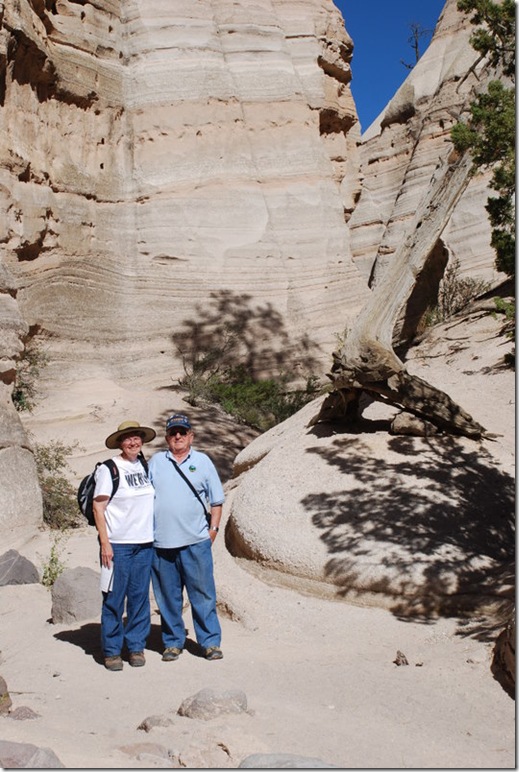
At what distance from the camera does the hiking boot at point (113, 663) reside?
473 centimetres

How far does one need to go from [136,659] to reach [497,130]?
4953 mm

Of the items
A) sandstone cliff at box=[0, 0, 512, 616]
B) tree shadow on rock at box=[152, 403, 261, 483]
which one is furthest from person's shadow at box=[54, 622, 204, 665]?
sandstone cliff at box=[0, 0, 512, 616]

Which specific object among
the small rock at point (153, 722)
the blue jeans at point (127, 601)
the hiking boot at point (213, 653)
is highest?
the blue jeans at point (127, 601)

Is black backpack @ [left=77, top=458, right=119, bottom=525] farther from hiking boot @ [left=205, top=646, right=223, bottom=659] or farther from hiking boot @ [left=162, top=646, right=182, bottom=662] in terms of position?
hiking boot @ [left=205, top=646, right=223, bottom=659]

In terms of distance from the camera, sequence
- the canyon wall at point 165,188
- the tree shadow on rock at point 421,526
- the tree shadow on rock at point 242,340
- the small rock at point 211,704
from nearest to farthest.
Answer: the small rock at point 211,704 < the tree shadow on rock at point 421,526 < the canyon wall at point 165,188 < the tree shadow on rock at point 242,340

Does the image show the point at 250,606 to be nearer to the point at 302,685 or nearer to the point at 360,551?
the point at 360,551

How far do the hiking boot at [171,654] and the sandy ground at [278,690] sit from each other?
61 millimetres

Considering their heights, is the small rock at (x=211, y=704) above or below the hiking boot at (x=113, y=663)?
above

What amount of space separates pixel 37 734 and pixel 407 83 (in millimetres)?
23682

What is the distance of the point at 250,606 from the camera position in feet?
20.8

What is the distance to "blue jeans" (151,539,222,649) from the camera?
5016 millimetres

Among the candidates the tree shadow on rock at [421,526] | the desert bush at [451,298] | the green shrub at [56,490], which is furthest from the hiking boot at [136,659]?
the desert bush at [451,298]

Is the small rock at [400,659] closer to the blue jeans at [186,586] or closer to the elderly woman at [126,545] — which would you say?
the blue jeans at [186,586]

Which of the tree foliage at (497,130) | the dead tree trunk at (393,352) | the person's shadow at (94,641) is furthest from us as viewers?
the dead tree trunk at (393,352)
